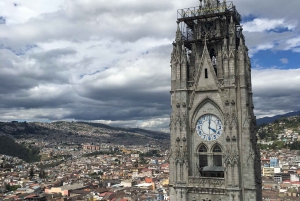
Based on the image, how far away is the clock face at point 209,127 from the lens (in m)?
27.9

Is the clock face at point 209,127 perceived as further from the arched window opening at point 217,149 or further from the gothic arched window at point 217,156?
the gothic arched window at point 217,156

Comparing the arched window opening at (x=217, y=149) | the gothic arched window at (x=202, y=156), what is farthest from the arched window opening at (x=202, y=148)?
the arched window opening at (x=217, y=149)

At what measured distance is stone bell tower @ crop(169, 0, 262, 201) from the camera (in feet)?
86.9

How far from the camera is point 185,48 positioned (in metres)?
30.1

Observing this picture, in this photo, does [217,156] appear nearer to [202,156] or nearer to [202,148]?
[202,156]

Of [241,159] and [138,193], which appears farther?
[138,193]

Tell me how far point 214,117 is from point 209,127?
0.86 metres

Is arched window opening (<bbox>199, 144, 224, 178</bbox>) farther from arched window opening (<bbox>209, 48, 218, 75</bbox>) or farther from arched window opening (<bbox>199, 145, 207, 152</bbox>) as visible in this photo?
arched window opening (<bbox>209, 48, 218, 75</bbox>)

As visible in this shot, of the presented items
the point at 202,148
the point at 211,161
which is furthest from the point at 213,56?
the point at 211,161

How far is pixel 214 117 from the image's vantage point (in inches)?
1107

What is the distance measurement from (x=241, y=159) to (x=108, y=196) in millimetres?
61451

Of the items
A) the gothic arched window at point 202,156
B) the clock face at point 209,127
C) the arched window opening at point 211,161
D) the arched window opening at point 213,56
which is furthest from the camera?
the arched window opening at point 213,56

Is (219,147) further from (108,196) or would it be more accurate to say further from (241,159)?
(108,196)

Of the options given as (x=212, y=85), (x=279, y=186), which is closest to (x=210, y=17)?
(x=212, y=85)
